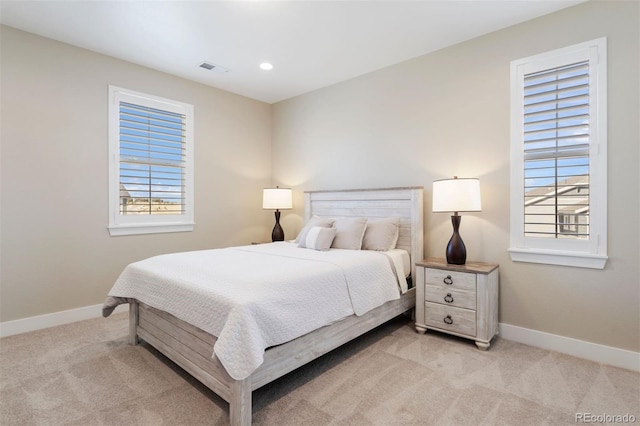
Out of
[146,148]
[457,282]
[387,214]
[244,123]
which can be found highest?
[244,123]

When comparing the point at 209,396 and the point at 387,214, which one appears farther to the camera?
the point at 387,214

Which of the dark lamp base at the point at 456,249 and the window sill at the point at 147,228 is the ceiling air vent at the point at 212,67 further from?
the dark lamp base at the point at 456,249

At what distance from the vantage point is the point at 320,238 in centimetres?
325

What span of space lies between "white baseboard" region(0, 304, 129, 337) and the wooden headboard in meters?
2.62

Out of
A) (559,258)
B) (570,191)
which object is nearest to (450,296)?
(559,258)

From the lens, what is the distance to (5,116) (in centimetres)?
286

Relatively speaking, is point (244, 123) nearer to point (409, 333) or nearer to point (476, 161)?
point (476, 161)

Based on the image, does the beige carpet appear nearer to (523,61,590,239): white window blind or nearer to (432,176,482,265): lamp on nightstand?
(432,176,482,265): lamp on nightstand

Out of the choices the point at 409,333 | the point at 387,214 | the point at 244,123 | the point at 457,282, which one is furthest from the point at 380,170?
the point at 244,123

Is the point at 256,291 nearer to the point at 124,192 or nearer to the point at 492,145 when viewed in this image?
the point at 492,145

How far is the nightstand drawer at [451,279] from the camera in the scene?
2.67 metres

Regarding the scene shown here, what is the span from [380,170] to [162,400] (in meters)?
2.93

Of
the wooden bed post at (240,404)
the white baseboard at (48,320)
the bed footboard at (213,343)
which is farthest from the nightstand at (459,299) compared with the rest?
the white baseboard at (48,320)

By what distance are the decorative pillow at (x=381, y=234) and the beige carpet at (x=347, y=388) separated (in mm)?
918
